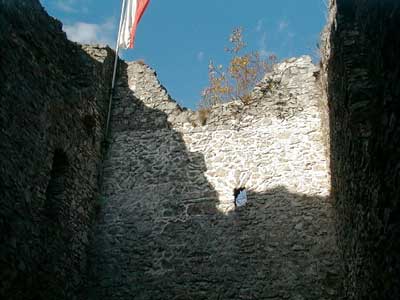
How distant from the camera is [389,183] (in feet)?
11.0

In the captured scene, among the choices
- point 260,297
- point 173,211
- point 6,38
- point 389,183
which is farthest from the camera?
point 173,211

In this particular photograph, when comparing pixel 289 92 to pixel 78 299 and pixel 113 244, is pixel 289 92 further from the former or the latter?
pixel 78 299

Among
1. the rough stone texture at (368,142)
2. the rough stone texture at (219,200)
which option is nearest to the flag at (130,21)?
the rough stone texture at (219,200)

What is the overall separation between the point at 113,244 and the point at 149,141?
6.56 ft

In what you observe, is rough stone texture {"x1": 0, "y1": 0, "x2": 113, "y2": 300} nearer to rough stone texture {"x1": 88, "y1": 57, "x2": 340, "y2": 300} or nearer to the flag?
rough stone texture {"x1": 88, "y1": 57, "x2": 340, "y2": 300}

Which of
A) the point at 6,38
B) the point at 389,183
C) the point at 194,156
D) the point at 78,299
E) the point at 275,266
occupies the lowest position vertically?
the point at 78,299

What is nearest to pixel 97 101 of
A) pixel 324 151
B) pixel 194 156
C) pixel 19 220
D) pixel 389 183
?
pixel 194 156

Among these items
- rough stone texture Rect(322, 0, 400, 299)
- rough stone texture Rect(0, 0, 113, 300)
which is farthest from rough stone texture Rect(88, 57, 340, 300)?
rough stone texture Rect(322, 0, 400, 299)

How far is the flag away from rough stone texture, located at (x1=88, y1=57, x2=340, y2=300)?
1.43 metres

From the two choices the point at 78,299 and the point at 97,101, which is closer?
the point at 78,299

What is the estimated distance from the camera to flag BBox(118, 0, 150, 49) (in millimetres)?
10461

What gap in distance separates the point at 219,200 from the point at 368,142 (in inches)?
176

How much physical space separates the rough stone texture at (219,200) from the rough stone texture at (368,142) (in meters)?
1.09

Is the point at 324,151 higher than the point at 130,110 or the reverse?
the reverse
